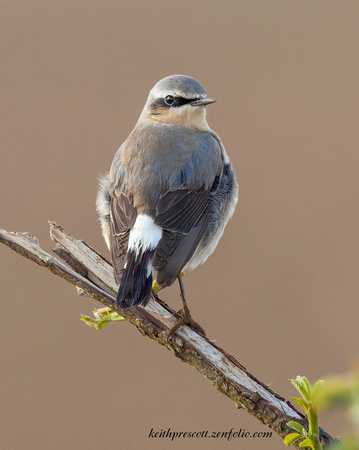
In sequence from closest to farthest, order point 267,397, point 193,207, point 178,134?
point 267,397, point 193,207, point 178,134

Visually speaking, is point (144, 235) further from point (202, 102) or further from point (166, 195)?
point (202, 102)

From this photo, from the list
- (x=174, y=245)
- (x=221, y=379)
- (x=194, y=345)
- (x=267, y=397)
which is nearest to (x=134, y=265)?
(x=174, y=245)

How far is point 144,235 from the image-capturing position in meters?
2.63

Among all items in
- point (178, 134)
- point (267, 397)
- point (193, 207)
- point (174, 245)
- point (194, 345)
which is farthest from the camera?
point (178, 134)

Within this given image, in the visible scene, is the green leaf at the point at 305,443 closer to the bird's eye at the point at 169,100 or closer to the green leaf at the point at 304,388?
the green leaf at the point at 304,388

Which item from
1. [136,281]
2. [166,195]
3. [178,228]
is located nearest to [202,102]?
[166,195]

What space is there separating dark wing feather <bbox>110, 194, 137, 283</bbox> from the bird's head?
80 centimetres

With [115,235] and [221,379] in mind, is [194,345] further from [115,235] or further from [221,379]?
[115,235]

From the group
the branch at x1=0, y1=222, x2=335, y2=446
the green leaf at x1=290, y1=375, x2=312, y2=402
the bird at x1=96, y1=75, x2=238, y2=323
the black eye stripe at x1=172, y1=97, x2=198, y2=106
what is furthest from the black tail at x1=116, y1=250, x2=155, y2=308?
the black eye stripe at x1=172, y1=97, x2=198, y2=106

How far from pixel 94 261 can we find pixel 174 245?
19.0 inches

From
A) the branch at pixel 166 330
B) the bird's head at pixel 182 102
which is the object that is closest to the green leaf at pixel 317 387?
the branch at pixel 166 330

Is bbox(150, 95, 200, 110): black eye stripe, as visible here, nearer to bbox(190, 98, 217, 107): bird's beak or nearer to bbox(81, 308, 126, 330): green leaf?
bbox(190, 98, 217, 107): bird's beak

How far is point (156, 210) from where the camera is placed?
9.03 feet

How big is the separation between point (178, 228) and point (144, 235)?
224 mm
